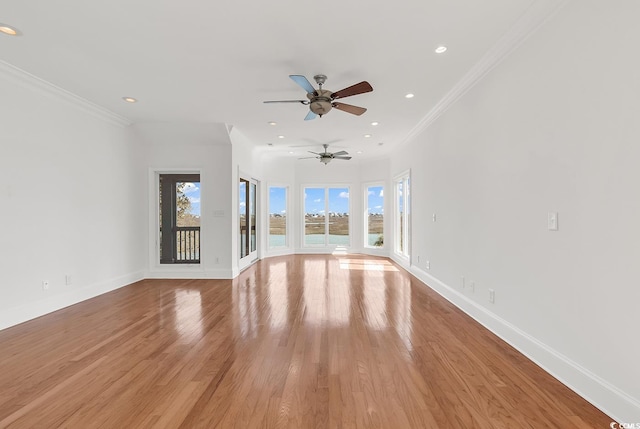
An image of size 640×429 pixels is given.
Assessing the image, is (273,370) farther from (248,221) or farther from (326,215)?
(326,215)

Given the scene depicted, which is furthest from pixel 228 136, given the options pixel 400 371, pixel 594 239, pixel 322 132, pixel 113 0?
pixel 594 239

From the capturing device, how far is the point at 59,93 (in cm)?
394

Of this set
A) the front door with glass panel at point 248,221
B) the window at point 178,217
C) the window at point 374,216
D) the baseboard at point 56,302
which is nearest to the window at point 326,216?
the window at point 374,216

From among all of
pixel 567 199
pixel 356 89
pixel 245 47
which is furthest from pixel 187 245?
pixel 567 199

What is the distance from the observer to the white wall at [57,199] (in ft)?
11.3

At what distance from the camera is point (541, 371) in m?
2.34

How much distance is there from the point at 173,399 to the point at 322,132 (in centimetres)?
498

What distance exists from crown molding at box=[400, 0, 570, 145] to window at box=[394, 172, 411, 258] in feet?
9.33

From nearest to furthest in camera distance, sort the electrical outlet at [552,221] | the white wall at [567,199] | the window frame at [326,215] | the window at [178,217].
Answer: the white wall at [567,199]
the electrical outlet at [552,221]
the window at [178,217]
the window frame at [326,215]

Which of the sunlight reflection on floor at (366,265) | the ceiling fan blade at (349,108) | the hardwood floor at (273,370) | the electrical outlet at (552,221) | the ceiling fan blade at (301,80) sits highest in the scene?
the ceiling fan blade at (301,80)

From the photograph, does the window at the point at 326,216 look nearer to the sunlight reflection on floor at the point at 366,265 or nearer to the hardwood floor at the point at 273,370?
the sunlight reflection on floor at the point at 366,265

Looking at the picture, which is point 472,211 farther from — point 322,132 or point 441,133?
point 322,132

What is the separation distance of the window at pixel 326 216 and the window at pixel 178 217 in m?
3.86

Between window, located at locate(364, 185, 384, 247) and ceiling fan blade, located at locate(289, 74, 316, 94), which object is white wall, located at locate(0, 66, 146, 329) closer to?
ceiling fan blade, located at locate(289, 74, 316, 94)
